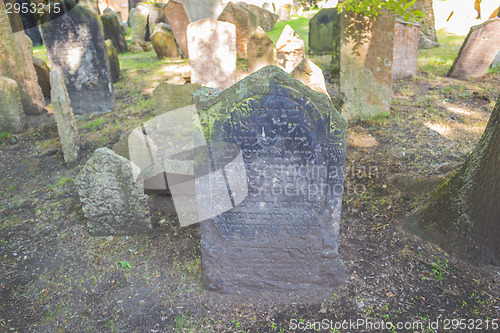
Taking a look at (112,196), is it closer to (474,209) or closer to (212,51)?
(474,209)

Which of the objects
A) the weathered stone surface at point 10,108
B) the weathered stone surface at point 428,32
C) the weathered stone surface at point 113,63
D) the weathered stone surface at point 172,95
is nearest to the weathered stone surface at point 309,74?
the weathered stone surface at point 172,95

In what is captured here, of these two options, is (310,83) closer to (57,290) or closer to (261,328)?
(261,328)

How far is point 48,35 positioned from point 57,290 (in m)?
5.70

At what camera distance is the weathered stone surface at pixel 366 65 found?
5.85 metres

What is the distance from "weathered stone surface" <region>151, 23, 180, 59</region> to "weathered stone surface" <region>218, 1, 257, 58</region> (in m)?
1.60

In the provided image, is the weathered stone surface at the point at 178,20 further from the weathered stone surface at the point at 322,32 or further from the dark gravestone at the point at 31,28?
the dark gravestone at the point at 31,28

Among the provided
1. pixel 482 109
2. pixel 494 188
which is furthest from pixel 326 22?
pixel 494 188

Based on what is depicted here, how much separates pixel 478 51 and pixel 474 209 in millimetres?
6194

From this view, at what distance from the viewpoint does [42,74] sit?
25.3ft

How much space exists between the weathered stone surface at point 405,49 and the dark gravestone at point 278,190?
5.66 m

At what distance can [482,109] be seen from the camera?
6426 mm

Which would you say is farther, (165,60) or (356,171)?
(165,60)

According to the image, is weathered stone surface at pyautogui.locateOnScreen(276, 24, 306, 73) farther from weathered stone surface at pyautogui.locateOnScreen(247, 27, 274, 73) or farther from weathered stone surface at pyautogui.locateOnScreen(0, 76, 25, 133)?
weathered stone surface at pyautogui.locateOnScreen(0, 76, 25, 133)

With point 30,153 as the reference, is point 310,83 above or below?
above
